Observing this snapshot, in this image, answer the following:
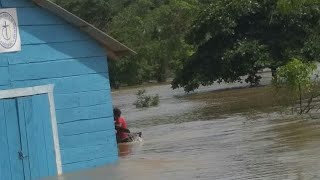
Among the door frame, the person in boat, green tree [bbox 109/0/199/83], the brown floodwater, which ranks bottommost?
the brown floodwater

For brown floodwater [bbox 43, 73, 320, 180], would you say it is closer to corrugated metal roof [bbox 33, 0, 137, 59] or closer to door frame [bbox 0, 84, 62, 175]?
door frame [bbox 0, 84, 62, 175]

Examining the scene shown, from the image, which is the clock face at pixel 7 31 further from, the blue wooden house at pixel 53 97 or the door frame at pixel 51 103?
the door frame at pixel 51 103

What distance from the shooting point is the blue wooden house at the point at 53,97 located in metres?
11.5

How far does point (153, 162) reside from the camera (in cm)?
1429

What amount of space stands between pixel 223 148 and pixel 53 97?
200 inches

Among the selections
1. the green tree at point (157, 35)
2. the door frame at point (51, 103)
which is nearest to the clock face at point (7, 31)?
the door frame at point (51, 103)

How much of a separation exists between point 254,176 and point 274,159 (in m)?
1.80

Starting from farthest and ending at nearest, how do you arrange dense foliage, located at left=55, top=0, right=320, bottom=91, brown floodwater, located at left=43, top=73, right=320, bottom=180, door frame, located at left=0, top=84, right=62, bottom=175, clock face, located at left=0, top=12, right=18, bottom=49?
dense foliage, located at left=55, top=0, right=320, bottom=91
brown floodwater, located at left=43, top=73, right=320, bottom=180
door frame, located at left=0, top=84, right=62, bottom=175
clock face, located at left=0, top=12, right=18, bottom=49

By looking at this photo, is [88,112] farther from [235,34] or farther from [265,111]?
[235,34]

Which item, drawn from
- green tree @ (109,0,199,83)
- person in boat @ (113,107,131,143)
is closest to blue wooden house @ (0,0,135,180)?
person in boat @ (113,107,131,143)

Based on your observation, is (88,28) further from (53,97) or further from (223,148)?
(223,148)

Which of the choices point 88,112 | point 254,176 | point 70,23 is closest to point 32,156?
point 88,112

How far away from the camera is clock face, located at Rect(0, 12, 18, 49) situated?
11.5 meters

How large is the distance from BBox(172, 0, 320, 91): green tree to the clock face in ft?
88.8
